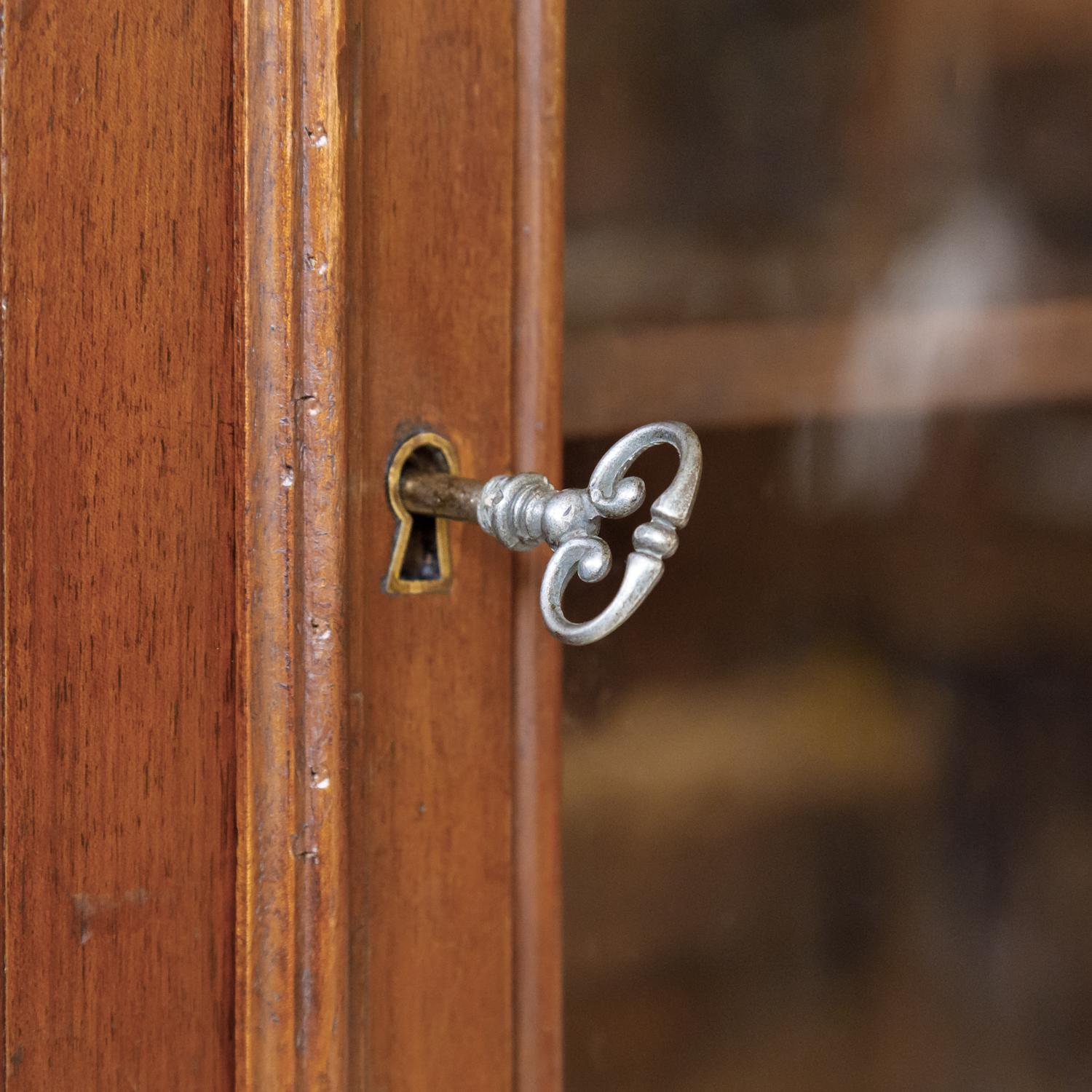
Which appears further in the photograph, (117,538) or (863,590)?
(863,590)

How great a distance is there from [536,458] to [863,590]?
178 millimetres

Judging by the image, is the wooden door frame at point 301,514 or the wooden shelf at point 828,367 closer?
the wooden door frame at point 301,514

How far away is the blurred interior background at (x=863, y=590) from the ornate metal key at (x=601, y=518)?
5.2 inches

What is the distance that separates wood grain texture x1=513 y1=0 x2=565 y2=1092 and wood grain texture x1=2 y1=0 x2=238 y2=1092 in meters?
0.10

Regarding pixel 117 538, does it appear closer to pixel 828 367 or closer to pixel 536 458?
pixel 536 458

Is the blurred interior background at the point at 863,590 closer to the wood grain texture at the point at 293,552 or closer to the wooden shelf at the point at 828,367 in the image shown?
the wooden shelf at the point at 828,367

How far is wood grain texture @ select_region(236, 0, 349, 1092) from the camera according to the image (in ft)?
0.99

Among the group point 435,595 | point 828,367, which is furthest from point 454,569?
point 828,367

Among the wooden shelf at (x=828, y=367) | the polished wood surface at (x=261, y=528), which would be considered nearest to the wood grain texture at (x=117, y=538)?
the polished wood surface at (x=261, y=528)

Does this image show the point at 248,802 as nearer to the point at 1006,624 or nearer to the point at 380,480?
the point at 380,480

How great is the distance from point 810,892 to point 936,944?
0.06 m

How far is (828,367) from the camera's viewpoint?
46 centimetres

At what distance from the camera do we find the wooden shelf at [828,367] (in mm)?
409

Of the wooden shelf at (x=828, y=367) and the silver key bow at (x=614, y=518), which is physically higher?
the wooden shelf at (x=828, y=367)
